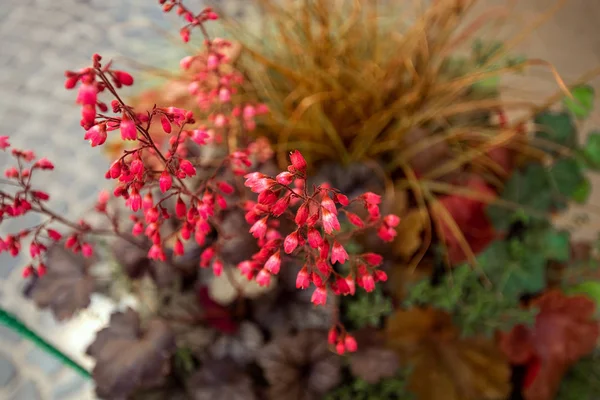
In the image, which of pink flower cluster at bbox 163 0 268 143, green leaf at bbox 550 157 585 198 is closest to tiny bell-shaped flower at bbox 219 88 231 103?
pink flower cluster at bbox 163 0 268 143

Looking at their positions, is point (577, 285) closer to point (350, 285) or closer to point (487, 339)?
point (487, 339)

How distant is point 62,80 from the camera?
134 centimetres

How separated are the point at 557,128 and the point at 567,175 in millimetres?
93

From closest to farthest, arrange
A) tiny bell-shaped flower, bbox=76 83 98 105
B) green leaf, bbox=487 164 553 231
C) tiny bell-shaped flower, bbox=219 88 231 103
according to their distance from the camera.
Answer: tiny bell-shaped flower, bbox=76 83 98 105 < tiny bell-shaped flower, bbox=219 88 231 103 < green leaf, bbox=487 164 553 231

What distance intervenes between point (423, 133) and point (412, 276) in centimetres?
26

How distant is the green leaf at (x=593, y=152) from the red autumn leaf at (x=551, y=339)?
22 centimetres

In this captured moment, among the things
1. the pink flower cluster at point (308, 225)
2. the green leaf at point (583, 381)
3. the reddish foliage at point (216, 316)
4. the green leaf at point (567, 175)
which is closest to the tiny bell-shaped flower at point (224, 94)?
the pink flower cluster at point (308, 225)

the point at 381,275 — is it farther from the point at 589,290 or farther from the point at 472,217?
the point at 589,290

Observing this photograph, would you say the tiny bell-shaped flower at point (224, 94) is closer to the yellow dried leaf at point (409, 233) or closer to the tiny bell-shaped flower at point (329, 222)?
the tiny bell-shaped flower at point (329, 222)

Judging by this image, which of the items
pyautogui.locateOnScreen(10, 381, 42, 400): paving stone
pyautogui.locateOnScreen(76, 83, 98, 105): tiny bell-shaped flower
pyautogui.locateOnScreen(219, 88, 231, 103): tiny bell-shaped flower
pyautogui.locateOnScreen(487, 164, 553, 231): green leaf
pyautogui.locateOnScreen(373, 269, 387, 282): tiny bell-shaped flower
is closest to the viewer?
pyautogui.locateOnScreen(76, 83, 98, 105): tiny bell-shaped flower

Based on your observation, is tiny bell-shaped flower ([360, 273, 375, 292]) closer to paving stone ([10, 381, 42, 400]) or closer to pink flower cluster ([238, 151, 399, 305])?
pink flower cluster ([238, 151, 399, 305])

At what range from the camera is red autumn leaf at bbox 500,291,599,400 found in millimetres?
718

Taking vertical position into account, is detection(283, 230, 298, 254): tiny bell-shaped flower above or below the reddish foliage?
above

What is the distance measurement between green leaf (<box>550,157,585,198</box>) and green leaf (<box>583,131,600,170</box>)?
0.05 m
